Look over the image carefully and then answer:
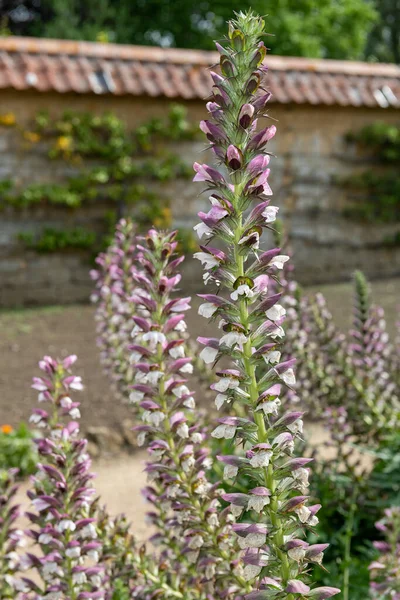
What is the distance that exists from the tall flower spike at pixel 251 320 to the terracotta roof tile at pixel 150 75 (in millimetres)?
8972

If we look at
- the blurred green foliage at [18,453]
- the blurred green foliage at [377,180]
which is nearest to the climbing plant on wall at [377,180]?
the blurred green foliage at [377,180]

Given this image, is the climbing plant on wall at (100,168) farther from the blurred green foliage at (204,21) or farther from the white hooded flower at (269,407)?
the blurred green foliage at (204,21)

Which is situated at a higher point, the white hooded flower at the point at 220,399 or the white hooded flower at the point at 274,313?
the white hooded flower at the point at 274,313

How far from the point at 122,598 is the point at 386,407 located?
1708 millimetres

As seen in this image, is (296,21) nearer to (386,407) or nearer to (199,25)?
(199,25)

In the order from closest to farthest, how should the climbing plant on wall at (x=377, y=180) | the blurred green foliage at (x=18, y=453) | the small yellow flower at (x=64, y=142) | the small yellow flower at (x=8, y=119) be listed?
the blurred green foliage at (x=18, y=453), the small yellow flower at (x=8, y=119), the small yellow flower at (x=64, y=142), the climbing plant on wall at (x=377, y=180)

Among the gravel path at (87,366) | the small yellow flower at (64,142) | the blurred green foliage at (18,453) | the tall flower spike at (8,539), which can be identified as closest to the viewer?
the tall flower spike at (8,539)

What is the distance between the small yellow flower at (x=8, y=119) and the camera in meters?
9.98

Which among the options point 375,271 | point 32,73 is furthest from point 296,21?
point 32,73

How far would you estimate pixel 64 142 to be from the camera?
10234 millimetres

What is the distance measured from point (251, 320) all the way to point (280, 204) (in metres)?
10.4

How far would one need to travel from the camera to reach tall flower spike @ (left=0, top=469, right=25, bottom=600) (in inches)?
98.0

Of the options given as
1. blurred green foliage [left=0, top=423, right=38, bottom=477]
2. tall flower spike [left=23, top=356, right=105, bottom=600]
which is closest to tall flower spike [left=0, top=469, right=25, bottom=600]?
tall flower spike [left=23, top=356, right=105, bottom=600]

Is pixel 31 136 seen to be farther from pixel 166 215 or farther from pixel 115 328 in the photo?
pixel 115 328
